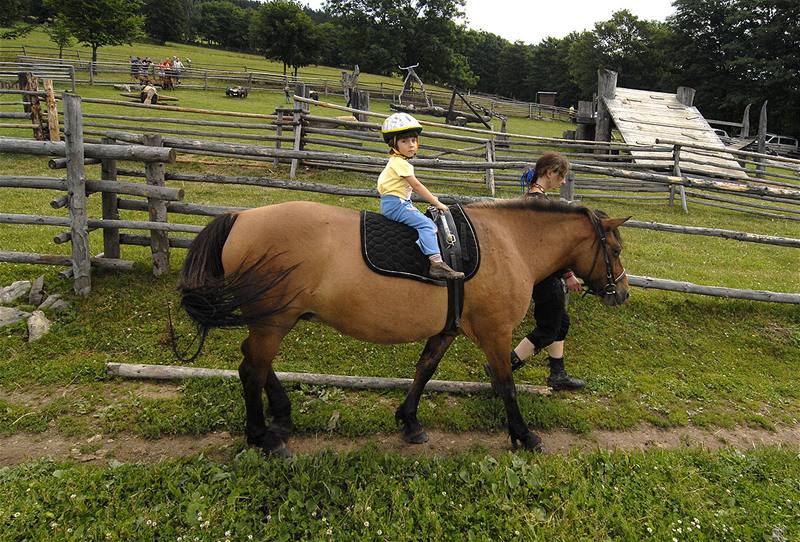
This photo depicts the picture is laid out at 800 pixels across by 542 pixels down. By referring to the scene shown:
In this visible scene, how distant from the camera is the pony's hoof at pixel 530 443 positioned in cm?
387

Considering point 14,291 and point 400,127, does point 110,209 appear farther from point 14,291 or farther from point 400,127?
point 400,127

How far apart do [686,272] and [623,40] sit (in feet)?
189

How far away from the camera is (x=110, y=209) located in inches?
228

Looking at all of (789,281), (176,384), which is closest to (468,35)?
(789,281)

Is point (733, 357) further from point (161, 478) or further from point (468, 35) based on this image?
point (468, 35)

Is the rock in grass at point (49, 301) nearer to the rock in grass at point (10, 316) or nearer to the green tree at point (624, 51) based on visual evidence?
the rock in grass at point (10, 316)

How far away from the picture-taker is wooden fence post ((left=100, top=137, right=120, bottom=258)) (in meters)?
5.76

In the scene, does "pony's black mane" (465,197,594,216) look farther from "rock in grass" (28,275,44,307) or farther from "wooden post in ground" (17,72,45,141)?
"wooden post in ground" (17,72,45,141)

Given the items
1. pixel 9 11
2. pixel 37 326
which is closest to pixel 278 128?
pixel 37 326

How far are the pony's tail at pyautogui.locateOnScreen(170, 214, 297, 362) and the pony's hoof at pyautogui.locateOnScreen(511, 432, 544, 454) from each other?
214 centimetres

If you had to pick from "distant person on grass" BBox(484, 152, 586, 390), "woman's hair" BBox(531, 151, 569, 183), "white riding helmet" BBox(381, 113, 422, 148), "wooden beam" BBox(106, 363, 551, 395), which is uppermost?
"white riding helmet" BBox(381, 113, 422, 148)

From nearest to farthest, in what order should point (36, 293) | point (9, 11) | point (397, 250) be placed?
point (397, 250), point (36, 293), point (9, 11)

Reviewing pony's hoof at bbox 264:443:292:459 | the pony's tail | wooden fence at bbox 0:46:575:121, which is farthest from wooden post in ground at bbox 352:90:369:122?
pony's hoof at bbox 264:443:292:459

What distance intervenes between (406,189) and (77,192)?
397 cm
